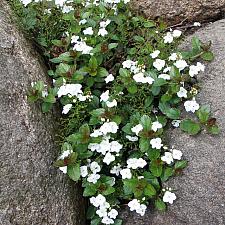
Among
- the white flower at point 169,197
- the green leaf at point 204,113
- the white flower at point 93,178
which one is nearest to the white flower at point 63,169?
the white flower at point 93,178

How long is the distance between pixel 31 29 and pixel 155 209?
1306 millimetres

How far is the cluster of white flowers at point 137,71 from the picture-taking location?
2.62m

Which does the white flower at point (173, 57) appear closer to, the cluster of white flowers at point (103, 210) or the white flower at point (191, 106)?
the white flower at point (191, 106)

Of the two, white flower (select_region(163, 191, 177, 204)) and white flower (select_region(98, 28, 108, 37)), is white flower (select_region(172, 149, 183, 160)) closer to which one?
white flower (select_region(163, 191, 177, 204))

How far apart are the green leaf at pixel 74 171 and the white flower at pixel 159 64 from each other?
68 centimetres

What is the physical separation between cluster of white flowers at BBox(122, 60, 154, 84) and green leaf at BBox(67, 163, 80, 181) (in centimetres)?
55

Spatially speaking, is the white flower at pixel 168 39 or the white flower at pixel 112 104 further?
the white flower at pixel 168 39

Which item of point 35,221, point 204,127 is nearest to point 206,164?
point 204,127

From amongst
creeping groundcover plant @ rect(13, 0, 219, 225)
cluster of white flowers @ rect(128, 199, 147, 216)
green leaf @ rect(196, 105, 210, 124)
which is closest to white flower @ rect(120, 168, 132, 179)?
creeping groundcover plant @ rect(13, 0, 219, 225)

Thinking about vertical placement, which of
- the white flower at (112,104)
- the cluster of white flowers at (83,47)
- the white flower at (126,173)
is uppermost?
the cluster of white flowers at (83,47)

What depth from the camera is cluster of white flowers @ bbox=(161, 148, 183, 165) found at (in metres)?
2.44

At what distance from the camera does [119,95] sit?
267 cm

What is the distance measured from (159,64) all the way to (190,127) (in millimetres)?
395

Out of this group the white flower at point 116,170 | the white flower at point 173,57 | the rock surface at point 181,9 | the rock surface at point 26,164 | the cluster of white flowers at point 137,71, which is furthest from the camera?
the rock surface at point 181,9
